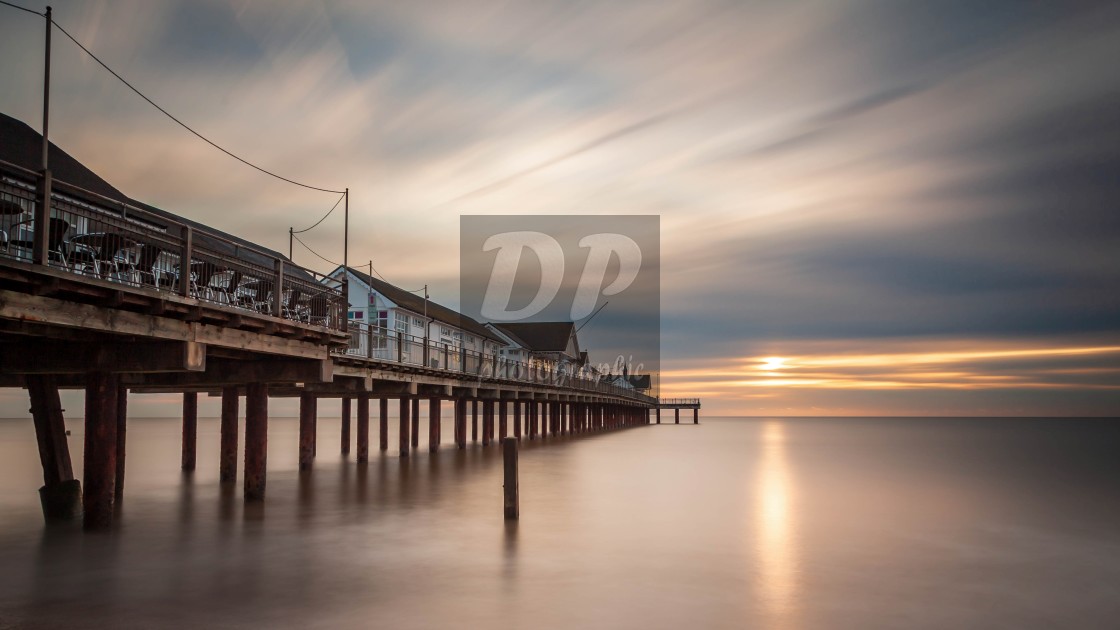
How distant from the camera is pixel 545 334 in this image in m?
92.9

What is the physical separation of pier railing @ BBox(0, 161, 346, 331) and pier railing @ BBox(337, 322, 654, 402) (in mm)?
3352

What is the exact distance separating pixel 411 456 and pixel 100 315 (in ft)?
94.8

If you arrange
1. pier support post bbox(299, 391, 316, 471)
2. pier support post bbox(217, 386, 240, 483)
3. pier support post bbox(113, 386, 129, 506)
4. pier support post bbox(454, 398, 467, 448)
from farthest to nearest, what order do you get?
pier support post bbox(454, 398, 467, 448), pier support post bbox(299, 391, 316, 471), pier support post bbox(217, 386, 240, 483), pier support post bbox(113, 386, 129, 506)

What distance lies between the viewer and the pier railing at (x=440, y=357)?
2694cm

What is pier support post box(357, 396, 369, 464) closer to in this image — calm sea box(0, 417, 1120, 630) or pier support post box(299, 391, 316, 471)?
pier support post box(299, 391, 316, 471)

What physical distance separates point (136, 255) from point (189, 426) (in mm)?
20337

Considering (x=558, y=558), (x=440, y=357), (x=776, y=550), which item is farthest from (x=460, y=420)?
(x=558, y=558)

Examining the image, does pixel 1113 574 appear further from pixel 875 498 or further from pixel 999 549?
pixel 875 498

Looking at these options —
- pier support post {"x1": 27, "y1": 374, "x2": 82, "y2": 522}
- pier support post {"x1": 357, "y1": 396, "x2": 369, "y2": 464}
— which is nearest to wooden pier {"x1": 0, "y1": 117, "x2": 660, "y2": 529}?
pier support post {"x1": 27, "y1": 374, "x2": 82, "y2": 522}

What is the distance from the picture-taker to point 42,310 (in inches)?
468

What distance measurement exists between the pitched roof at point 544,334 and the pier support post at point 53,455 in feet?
224

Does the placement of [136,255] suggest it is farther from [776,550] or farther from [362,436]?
[362,436]

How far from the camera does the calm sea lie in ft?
40.1

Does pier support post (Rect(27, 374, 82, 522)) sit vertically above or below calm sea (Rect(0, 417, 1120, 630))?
above
